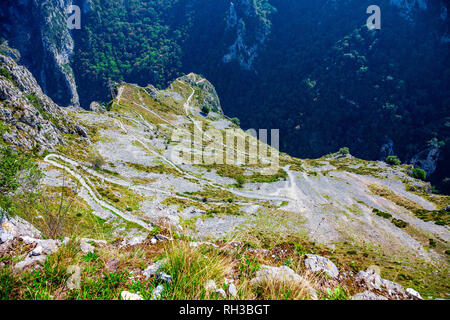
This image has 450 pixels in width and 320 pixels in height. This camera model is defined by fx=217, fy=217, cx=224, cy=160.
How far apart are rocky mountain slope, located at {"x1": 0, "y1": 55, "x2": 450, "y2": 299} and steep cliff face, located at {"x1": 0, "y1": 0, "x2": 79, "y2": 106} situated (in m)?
139

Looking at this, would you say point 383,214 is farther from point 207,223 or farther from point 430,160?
point 430,160

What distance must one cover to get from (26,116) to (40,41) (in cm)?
21383

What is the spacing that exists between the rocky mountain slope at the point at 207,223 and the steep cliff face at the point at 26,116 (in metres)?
0.92

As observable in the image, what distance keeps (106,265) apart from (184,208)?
31606mm

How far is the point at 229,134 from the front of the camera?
338 feet

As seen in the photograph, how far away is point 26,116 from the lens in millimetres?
40781

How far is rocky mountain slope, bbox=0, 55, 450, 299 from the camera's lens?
4348 millimetres

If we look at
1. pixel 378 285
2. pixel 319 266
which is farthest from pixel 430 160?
pixel 319 266

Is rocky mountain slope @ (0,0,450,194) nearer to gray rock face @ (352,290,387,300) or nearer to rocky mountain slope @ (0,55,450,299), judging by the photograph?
rocky mountain slope @ (0,55,450,299)

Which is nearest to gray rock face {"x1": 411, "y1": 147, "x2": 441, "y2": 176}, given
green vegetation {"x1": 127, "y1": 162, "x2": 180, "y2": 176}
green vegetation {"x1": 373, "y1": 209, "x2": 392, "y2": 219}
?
green vegetation {"x1": 373, "y1": 209, "x2": 392, "y2": 219}

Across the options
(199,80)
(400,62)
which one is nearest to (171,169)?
(199,80)

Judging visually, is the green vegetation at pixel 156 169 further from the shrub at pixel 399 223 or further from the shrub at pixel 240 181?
the shrub at pixel 399 223

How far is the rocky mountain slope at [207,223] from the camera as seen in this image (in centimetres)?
435
